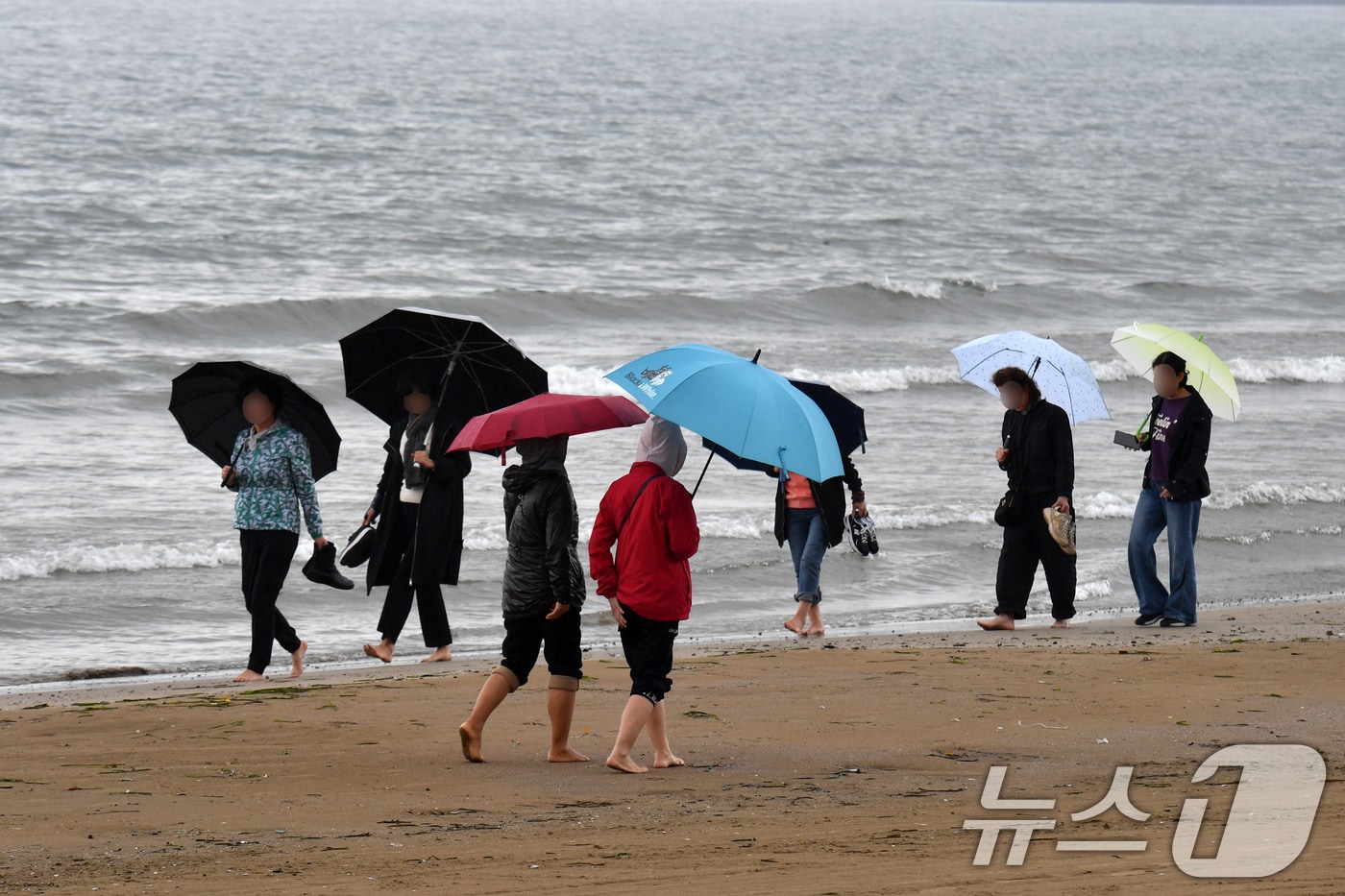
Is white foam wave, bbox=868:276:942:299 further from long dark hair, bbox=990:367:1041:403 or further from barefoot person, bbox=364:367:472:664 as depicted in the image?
barefoot person, bbox=364:367:472:664

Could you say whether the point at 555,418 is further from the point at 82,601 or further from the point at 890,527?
the point at 890,527

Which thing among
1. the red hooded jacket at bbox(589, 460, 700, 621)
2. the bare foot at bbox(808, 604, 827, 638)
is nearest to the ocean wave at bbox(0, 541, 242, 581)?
the bare foot at bbox(808, 604, 827, 638)

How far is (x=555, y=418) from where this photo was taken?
5.48 metres

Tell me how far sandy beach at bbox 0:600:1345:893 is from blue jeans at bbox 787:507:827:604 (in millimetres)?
801

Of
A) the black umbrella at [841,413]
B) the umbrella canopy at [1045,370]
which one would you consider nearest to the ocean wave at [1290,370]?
the umbrella canopy at [1045,370]

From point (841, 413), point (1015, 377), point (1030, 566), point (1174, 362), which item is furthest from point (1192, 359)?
point (841, 413)

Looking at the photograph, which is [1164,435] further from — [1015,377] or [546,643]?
[546,643]

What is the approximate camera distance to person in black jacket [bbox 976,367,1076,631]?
28.6ft

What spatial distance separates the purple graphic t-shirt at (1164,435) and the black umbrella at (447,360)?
385 centimetres

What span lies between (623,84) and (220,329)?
47583 millimetres

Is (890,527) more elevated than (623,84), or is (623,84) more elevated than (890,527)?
(623,84)

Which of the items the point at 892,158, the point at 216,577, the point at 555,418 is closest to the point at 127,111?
the point at 892,158

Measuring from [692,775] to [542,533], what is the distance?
110 cm

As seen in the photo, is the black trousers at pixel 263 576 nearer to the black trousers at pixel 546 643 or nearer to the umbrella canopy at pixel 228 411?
the umbrella canopy at pixel 228 411
